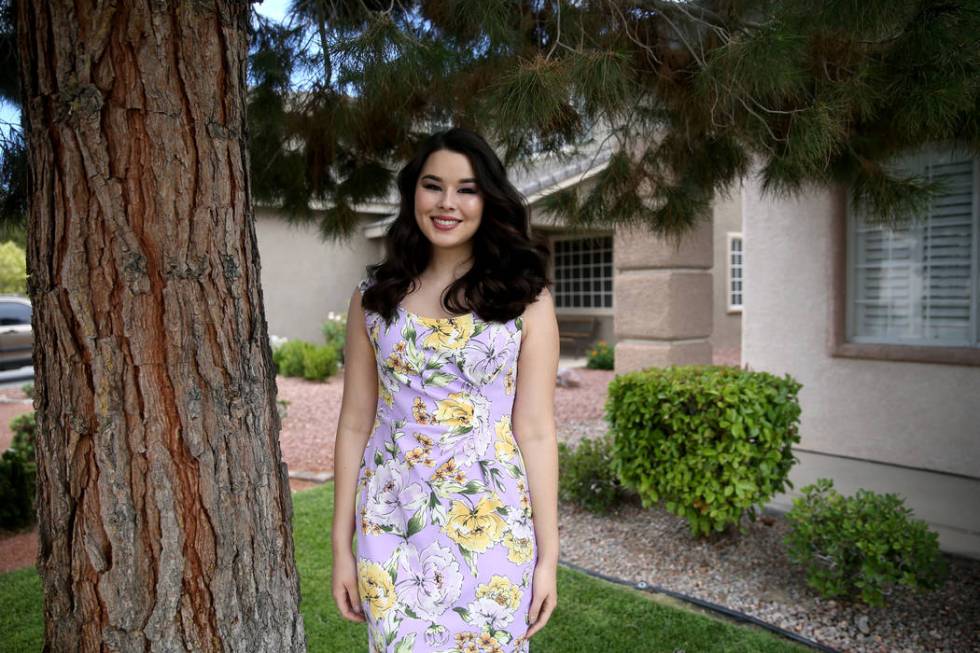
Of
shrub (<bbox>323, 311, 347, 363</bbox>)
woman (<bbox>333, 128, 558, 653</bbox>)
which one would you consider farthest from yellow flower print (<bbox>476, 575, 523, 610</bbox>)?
shrub (<bbox>323, 311, 347, 363</bbox>)

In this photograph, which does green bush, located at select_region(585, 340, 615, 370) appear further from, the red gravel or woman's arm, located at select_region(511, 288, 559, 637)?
woman's arm, located at select_region(511, 288, 559, 637)

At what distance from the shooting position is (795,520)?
150 inches

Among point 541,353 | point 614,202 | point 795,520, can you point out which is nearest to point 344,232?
point 614,202

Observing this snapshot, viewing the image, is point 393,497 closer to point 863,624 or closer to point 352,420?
point 352,420

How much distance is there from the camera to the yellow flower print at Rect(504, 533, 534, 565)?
1786 mm

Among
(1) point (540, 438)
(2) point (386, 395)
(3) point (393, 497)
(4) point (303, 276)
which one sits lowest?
(3) point (393, 497)

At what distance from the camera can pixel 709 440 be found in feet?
13.5

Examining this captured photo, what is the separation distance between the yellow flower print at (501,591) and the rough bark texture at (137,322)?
22.5 inches

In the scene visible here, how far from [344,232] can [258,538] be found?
89.3 inches

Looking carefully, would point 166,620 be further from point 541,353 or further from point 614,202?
point 614,202

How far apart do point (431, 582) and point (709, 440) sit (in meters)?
2.74

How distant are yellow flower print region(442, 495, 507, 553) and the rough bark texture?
1.64 feet

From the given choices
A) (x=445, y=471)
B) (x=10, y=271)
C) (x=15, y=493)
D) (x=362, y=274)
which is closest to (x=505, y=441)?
(x=445, y=471)

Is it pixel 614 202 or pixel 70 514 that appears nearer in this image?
pixel 70 514
